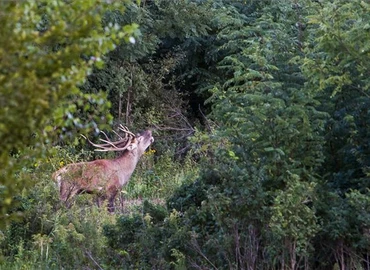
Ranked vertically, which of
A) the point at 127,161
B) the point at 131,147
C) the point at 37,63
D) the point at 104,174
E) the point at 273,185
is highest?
the point at 37,63

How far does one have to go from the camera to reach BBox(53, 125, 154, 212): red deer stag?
1345 cm

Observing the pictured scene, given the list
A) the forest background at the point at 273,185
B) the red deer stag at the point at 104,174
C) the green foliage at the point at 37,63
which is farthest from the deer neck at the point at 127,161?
the green foliage at the point at 37,63

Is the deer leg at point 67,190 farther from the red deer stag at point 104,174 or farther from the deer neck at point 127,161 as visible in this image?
the deer neck at point 127,161

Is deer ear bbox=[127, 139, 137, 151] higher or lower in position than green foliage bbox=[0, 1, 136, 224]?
lower

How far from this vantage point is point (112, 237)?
370 inches

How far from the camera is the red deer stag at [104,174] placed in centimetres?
1345

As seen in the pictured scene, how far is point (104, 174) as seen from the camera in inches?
575

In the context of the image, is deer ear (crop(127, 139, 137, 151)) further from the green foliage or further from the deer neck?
the green foliage

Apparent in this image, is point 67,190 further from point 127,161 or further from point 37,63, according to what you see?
point 37,63

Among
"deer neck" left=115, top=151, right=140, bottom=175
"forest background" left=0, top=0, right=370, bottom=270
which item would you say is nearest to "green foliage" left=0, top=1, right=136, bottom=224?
"forest background" left=0, top=0, right=370, bottom=270

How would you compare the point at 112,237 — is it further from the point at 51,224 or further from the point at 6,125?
the point at 6,125

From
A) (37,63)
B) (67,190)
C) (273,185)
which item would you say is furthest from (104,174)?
(37,63)

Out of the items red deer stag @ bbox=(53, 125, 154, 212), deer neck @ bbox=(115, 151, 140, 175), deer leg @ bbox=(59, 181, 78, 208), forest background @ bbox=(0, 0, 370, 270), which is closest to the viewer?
forest background @ bbox=(0, 0, 370, 270)

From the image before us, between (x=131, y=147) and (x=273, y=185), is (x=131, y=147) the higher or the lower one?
the lower one
